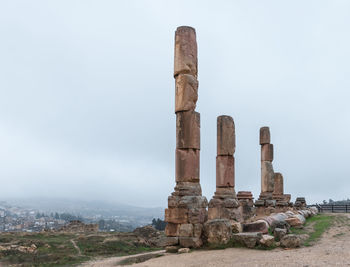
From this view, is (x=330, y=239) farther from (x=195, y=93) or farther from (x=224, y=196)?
(x=195, y=93)

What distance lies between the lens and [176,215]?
1191 cm

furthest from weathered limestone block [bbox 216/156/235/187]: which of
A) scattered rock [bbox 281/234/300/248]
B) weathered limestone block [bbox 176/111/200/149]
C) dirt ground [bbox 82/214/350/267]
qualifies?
scattered rock [bbox 281/234/300/248]

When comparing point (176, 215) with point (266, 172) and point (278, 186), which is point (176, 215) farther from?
point (278, 186)

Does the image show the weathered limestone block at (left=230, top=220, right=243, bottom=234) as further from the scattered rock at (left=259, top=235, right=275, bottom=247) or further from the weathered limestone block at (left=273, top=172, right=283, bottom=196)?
the weathered limestone block at (left=273, top=172, right=283, bottom=196)

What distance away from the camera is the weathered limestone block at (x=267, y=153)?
2548 cm

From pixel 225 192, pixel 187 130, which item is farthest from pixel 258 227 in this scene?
pixel 225 192

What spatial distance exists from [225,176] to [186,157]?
5.40 m

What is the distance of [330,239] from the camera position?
12.2m

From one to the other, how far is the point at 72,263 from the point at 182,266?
7469mm

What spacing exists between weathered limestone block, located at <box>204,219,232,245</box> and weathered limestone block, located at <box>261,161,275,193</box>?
14064 millimetres

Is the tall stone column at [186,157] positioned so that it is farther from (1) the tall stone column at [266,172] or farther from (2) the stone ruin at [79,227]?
(2) the stone ruin at [79,227]

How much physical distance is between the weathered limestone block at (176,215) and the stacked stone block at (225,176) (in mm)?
5310

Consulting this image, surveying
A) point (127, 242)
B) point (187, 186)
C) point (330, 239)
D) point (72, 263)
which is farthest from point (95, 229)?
point (330, 239)

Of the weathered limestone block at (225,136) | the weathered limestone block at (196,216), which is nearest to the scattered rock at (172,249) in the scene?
the weathered limestone block at (196,216)
